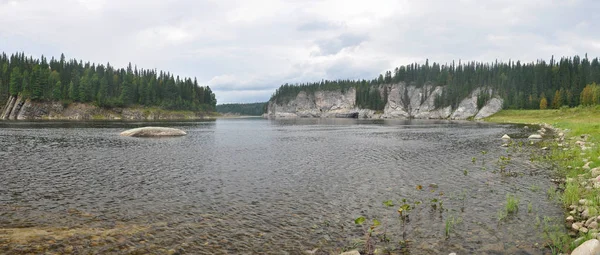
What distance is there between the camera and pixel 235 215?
50.1 feet

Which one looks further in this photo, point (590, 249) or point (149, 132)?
point (149, 132)

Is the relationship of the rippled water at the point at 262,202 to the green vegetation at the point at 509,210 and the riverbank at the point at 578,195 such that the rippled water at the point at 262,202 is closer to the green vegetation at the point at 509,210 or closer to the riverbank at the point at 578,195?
the green vegetation at the point at 509,210

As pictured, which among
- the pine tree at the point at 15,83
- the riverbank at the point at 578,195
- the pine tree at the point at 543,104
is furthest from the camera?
the pine tree at the point at 543,104

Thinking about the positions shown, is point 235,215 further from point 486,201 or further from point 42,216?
point 486,201

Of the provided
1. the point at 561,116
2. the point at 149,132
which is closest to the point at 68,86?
the point at 149,132

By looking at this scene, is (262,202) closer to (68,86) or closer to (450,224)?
(450,224)

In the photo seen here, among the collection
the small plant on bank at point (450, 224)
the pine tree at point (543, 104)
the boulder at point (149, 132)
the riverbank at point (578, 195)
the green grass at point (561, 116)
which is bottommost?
the small plant on bank at point (450, 224)

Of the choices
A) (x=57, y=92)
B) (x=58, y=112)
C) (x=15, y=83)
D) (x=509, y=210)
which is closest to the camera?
(x=509, y=210)

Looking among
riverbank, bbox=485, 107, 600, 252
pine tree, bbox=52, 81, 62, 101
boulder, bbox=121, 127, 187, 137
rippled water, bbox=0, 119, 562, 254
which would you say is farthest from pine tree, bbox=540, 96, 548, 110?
pine tree, bbox=52, 81, 62, 101

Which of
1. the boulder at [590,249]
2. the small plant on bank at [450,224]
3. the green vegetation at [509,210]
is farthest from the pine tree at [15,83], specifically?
the boulder at [590,249]

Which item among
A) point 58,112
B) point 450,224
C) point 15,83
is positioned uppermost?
point 15,83

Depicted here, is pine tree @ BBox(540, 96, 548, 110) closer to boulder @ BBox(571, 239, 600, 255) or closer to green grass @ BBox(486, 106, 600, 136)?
green grass @ BBox(486, 106, 600, 136)

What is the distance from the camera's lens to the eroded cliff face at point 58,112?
146500mm

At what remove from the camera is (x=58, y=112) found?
15262 cm
